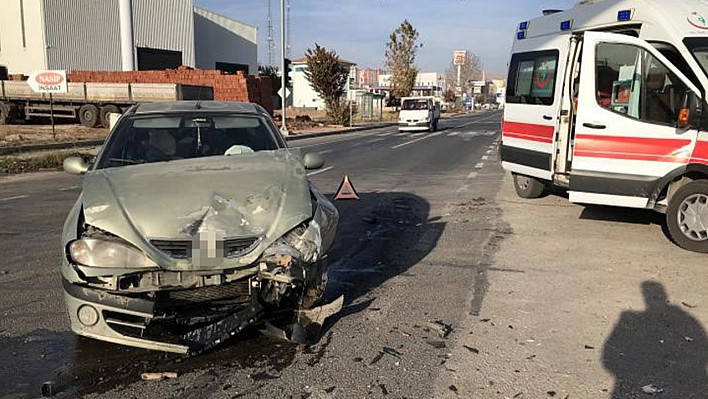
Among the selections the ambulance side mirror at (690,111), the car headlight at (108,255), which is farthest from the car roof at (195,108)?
the ambulance side mirror at (690,111)

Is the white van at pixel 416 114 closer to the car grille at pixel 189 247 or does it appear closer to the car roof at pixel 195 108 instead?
the car roof at pixel 195 108

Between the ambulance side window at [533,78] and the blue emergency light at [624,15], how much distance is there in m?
1.10

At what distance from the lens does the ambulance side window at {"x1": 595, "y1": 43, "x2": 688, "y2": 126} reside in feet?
21.4

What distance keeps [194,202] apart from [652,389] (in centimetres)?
307

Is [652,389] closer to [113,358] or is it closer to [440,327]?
[440,327]

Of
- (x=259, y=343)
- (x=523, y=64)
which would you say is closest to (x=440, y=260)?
(x=259, y=343)

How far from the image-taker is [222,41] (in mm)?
61875

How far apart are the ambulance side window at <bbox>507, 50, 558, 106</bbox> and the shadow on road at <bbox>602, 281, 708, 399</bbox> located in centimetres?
433

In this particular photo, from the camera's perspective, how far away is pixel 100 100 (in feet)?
87.2

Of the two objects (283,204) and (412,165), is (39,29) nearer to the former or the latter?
(412,165)

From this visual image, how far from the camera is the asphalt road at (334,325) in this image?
3436 millimetres

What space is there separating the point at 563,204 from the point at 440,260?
4.16 m

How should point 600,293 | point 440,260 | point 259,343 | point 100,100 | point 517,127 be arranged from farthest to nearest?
point 100,100 < point 517,127 < point 440,260 < point 600,293 < point 259,343

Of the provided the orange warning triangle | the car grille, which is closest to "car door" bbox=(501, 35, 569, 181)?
the orange warning triangle
